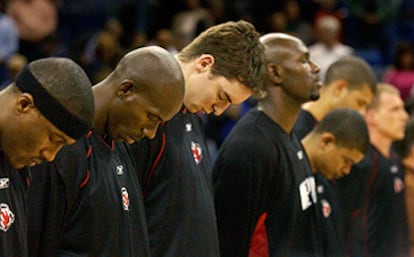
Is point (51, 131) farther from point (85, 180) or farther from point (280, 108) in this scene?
point (280, 108)

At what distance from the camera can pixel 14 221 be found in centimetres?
391

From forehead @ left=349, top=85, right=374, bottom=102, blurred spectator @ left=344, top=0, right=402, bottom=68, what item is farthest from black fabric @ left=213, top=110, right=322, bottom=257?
blurred spectator @ left=344, top=0, right=402, bottom=68

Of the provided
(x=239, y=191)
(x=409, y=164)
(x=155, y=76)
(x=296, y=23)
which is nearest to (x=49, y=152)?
(x=155, y=76)

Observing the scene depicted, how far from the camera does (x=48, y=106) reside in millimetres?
3791

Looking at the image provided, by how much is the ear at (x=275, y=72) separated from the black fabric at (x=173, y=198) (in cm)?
116

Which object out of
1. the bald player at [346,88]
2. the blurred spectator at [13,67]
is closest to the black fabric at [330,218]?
the bald player at [346,88]

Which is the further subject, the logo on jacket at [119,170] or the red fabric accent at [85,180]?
the logo on jacket at [119,170]

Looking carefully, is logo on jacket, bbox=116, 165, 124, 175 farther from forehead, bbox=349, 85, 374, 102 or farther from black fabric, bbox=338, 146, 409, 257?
forehead, bbox=349, 85, 374, 102

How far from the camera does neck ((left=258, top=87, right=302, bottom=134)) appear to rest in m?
5.91

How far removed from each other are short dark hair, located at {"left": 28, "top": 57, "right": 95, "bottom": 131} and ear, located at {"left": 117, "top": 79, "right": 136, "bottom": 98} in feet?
1.53

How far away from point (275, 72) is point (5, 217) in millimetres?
2496

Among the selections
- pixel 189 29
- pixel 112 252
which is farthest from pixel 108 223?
pixel 189 29

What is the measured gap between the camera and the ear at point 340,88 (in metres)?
7.34

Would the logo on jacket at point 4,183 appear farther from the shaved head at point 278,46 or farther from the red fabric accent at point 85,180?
the shaved head at point 278,46
